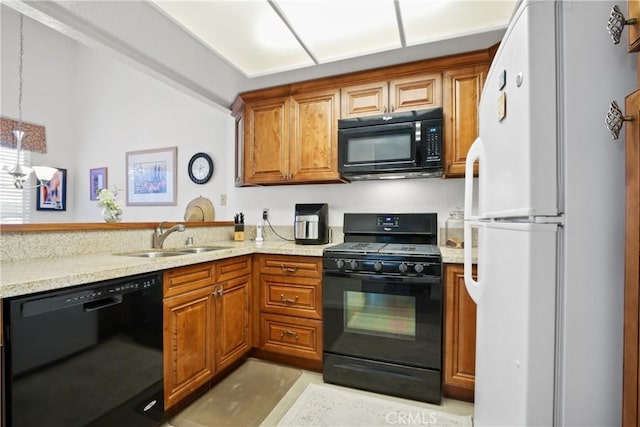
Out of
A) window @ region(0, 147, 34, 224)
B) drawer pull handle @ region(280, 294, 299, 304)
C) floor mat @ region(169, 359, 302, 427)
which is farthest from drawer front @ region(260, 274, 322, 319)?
window @ region(0, 147, 34, 224)

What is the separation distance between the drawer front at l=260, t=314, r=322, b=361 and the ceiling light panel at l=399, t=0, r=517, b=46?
2061mm

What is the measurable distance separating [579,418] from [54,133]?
19.4 ft

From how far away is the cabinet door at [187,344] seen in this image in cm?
149

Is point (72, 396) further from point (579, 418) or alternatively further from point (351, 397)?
point (579, 418)

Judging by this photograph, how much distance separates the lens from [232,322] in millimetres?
1955

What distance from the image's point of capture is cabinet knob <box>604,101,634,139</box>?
2.11ft

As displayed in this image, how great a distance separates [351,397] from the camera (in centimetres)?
177

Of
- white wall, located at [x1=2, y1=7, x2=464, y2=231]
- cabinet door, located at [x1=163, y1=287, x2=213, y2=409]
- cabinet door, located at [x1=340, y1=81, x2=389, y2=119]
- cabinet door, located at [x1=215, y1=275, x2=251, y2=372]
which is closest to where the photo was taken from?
cabinet door, located at [x1=163, y1=287, x2=213, y2=409]

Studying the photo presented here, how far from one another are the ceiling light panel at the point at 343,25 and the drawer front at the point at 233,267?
159 cm

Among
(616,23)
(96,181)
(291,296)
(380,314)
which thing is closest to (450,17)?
(616,23)

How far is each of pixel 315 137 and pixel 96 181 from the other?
369 cm

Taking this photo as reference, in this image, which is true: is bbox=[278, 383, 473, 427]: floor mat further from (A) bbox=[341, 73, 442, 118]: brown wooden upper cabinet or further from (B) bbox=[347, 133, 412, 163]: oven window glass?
(A) bbox=[341, 73, 442, 118]: brown wooden upper cabinet

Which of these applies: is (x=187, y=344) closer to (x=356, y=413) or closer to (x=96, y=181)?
(x=356, y=413)

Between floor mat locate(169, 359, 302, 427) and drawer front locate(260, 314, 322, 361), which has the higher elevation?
drawer front locate(260, 314, 322, 361)
